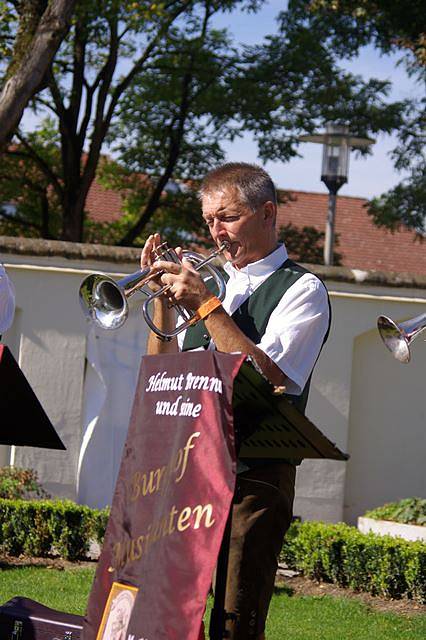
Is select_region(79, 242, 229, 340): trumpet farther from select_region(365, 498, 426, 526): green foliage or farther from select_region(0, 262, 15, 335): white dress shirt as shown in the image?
select_region(365, 498, 426, 526): green foliage

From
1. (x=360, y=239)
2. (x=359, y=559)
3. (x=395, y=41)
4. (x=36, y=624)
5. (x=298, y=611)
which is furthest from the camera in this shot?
(x=360, y=239)

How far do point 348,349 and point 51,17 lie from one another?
4622 mm

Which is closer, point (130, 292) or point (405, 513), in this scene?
point (130, 292)

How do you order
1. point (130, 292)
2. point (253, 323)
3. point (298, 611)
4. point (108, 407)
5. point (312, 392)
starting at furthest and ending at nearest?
point (312, 392) < point (108, 407) < point (298, 611) < point (130, 292) < point (253, 323)

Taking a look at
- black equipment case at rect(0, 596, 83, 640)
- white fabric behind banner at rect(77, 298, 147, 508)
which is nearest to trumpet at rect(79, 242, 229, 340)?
black equipment case at rect(0, 596, 83, 640)

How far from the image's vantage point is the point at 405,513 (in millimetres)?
8625

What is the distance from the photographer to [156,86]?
646 inches

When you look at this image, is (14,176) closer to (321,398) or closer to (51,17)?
(51,17)

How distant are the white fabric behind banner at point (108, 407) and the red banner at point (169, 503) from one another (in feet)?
19.8

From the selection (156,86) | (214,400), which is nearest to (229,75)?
(156,86)

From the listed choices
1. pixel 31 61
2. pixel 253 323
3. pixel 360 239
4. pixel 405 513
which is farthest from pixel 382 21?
pixel 360 239

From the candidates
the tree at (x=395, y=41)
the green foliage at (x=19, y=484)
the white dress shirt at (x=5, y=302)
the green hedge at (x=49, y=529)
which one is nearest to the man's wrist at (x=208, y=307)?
the white dress shirt at (x=5, y=302)

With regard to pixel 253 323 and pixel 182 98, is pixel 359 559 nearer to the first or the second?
pixel 253 323

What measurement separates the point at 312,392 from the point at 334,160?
244 centimetres
